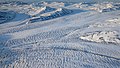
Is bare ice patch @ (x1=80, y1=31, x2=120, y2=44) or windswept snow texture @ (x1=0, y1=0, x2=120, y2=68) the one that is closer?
windswept snow texture @ (x1=0, y1=0, x2=120, y2=68)

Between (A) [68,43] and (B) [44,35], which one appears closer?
(A) [68,43]

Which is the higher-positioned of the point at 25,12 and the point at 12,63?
the point at 12,63

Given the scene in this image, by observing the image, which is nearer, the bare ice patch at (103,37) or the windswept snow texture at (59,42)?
the windswept snow texture at (59,42)

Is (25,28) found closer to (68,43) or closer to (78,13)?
(68,43)

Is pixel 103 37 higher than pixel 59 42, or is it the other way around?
pixel 103 37

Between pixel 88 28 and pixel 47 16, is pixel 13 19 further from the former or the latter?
pixel 88 28

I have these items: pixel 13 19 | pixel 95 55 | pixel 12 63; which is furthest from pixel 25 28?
pixel 95 55

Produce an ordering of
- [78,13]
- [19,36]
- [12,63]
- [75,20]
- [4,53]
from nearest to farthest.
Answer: [12,63], [4,53], [19,36], [75,20], [78,13]

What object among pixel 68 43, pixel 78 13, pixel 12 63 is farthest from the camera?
pixel 78 13
